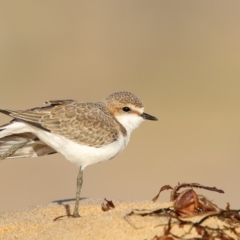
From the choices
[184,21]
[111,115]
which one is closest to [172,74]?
[184,21]

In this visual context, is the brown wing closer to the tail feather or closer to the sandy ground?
the tail feather

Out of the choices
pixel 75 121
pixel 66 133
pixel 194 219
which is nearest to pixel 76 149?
pixel 66 133

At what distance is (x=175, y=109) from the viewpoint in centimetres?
2108

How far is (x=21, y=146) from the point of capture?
26.4 feet

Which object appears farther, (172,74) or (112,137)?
(172,74)

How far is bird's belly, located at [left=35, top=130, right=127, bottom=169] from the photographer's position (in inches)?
308

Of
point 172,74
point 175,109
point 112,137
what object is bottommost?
point 112,137

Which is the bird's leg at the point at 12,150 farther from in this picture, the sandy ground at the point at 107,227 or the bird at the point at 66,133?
the sandy ground at the point at 107,227

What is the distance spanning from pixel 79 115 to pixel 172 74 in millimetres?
16584

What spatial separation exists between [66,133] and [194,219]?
242cm

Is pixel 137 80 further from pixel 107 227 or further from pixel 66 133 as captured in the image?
pixel 107 227

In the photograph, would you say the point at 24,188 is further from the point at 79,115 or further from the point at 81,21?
the point at 81,21

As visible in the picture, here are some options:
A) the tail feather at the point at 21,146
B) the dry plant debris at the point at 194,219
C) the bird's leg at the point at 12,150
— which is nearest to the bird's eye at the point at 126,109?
the tail feather at the point at 21,146

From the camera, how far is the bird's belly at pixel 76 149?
782 centimetres
